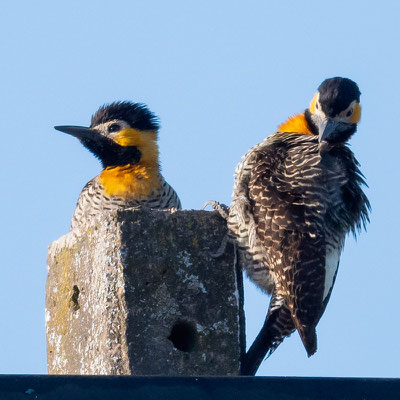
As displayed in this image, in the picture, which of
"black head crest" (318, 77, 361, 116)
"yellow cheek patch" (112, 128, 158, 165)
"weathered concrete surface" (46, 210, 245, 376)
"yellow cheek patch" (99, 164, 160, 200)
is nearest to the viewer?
"weathered concrete surface" (46, 210, 245, 376)

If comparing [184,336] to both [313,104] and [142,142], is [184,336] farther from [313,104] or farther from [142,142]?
[142,142]

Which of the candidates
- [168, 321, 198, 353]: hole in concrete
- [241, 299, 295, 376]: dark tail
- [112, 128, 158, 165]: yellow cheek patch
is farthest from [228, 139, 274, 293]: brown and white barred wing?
[112, 128, 158, 165]: yellow cheek patch

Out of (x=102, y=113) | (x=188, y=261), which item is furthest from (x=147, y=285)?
(x=102, y=113)

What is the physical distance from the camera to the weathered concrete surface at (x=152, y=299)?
5270mm

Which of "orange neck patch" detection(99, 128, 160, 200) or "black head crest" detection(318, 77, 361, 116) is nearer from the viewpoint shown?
"black head crest" detection(318, 77, 361, 116)

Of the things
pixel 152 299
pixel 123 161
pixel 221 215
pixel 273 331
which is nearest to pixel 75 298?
pixel 152 299

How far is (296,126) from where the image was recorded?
7.83 meters

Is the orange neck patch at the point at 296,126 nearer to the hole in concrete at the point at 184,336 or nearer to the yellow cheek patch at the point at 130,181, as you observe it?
the yellow cheek patch at the point at 130,181

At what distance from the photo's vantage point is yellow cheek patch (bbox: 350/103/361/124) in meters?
7.93

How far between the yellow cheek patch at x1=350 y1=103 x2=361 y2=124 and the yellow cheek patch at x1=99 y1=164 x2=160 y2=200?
175 cm

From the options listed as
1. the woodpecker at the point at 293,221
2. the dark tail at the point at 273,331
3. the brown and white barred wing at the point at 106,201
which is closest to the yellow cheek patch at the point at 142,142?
the brown and white barred wing at the point at 106,201

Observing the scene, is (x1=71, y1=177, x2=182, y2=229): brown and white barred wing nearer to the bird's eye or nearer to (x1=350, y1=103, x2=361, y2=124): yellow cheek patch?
the bird's eye

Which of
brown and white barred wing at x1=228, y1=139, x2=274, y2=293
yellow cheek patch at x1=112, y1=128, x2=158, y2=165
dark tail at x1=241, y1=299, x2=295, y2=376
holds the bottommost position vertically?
dark tail at x1=241, y1=299, x2=295, y2=376

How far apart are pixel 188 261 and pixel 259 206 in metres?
1.17
